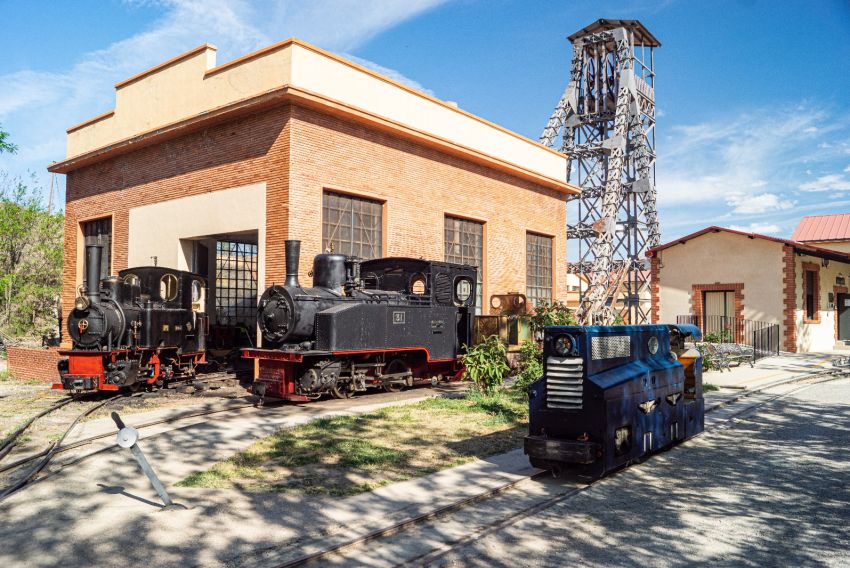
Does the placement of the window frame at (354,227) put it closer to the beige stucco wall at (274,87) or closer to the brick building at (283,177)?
the brick building at (283,177)

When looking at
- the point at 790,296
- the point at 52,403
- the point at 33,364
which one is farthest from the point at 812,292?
the point at 33,364

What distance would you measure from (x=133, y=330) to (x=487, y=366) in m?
7.24

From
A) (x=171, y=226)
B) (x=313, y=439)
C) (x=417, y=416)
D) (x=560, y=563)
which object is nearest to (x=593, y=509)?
(x=560, y=563)

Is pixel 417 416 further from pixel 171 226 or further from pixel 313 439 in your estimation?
pixel 171 226

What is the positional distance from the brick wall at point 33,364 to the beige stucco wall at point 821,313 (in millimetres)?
23808

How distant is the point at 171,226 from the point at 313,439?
33.4 feet

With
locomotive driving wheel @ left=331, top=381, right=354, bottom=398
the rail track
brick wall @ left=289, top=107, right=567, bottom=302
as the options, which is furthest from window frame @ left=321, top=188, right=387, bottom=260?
the rail track

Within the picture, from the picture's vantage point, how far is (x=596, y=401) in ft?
19.1

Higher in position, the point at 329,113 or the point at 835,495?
the point at 329,113

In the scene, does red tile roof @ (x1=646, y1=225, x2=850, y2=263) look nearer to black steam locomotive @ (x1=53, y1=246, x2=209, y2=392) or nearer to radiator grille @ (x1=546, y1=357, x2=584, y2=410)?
black steam locomotive @ (x1=53, y1=246, x2=209, y2=392)

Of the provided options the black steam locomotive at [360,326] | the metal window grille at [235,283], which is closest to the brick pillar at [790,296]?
the black steam locomotive at [360,326]

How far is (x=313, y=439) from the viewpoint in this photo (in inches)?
318

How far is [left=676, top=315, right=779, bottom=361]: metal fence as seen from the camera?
21.8 meters

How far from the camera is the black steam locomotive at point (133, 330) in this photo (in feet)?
39.3
